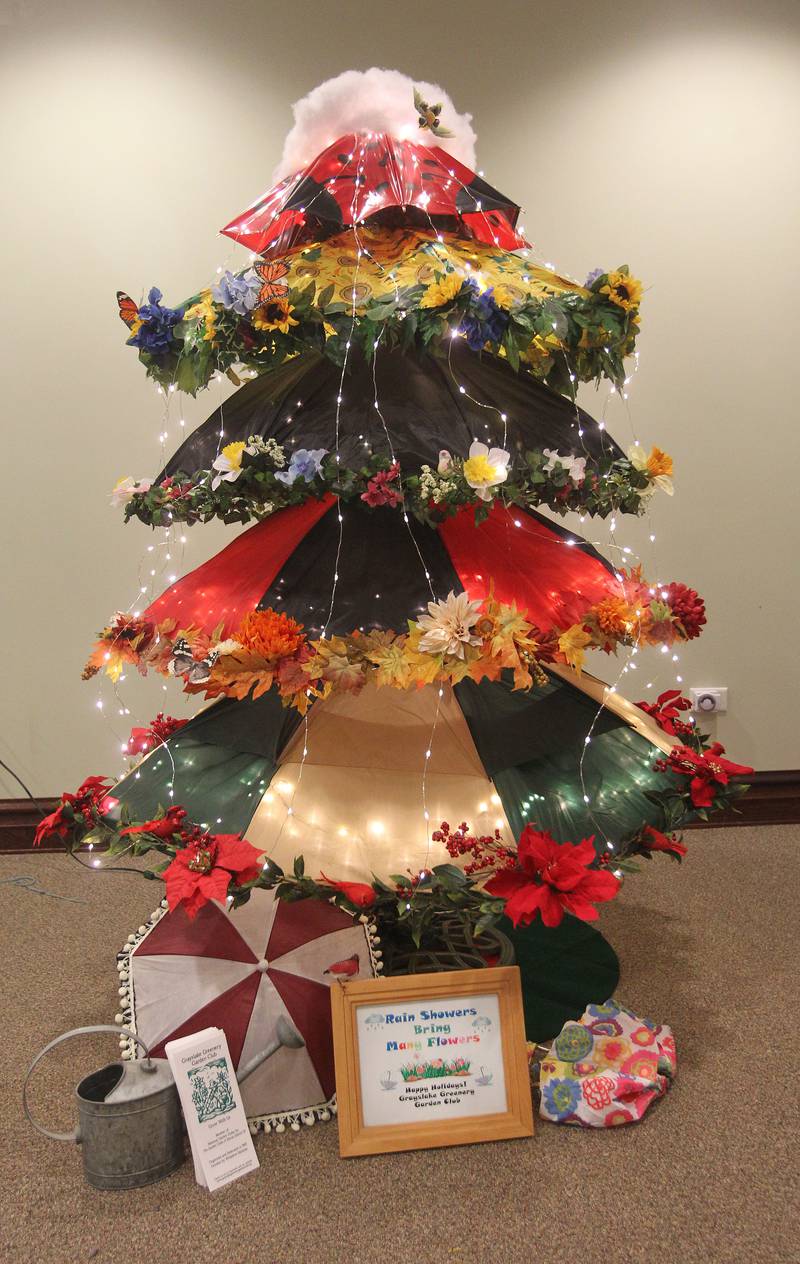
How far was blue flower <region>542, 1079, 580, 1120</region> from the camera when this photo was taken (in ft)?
5.24

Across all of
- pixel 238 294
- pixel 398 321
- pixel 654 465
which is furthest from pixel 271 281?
pixel 654 465

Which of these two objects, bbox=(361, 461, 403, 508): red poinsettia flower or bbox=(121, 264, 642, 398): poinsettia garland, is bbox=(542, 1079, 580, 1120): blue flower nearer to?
bbox=(361, 461, 403, 508): red poinsettia flower

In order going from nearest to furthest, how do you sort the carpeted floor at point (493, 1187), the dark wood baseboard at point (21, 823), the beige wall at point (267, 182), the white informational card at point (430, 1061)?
1. the carpeted floor at point (493, 1187)
2. the white informational card at point (430, 1061)
3. the beige wall at point (267, 182)
4. the dark wood baseboard at point (21, 823)

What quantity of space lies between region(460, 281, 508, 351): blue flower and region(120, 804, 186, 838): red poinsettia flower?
1.01m

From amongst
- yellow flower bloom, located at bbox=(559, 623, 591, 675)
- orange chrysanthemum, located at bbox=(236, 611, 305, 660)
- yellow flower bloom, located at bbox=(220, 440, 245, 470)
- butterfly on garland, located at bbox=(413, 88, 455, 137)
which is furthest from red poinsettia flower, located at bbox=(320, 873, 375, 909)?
butterfly on garland, located at bbox=(413, 88, 455, 137)

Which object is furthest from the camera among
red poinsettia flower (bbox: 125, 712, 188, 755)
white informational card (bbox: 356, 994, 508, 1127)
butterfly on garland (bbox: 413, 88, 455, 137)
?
red poinsettia flower (bbox: 125, 712, 188, 755)

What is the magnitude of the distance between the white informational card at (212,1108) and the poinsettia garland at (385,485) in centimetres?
94

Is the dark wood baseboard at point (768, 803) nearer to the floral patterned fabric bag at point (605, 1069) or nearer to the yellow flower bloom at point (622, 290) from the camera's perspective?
the floral patterned fabric bag at point (605, 1069)

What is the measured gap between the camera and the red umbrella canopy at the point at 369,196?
1.87m

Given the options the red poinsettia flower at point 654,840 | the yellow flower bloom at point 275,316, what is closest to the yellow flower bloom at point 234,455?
the yellow flower bloom at point 275,316

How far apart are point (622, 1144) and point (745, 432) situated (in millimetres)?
2301

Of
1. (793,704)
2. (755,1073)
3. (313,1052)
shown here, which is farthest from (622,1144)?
(793,704)

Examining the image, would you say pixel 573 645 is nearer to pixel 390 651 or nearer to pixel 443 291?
pixel 390 651

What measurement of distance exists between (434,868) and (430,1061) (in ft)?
1.04
